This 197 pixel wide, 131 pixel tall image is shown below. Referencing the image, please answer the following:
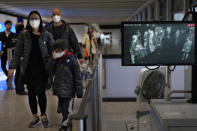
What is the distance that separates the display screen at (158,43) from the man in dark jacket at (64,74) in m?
1.49

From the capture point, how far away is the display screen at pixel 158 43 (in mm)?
2875

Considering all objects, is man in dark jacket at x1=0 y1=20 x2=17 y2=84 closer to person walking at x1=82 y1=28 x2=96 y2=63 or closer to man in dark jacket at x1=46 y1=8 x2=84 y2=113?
person walking at x1=82 y1=28 x2=96 y2=63

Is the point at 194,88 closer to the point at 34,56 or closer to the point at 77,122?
the point at 77,122

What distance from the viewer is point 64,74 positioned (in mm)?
4238

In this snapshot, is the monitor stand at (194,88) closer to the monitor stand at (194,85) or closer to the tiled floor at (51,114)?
the monitor stand at (194,85)

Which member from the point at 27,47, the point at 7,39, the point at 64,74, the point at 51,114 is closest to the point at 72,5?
the point at 7,39

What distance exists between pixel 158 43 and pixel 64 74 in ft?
5.51

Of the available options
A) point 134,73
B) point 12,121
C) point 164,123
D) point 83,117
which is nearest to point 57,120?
point 12,121

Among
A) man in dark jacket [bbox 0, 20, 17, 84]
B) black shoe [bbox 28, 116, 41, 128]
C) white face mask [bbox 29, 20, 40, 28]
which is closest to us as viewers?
white face mask [bbox 29, 20, 40, 28]

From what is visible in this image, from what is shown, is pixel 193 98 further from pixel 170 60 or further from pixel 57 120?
pixel 57 120

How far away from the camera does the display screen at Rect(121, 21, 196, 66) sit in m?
2.88

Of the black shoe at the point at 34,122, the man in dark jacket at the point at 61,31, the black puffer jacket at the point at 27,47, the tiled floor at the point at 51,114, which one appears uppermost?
the man in dark jacket at the point at 61,31

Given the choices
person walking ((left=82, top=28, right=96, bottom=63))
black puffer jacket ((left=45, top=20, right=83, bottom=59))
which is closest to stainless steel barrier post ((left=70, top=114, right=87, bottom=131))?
black puffer jacket ((left=45, top=20, right=83, bottom=59))

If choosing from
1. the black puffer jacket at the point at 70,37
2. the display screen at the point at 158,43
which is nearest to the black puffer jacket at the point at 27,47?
the black puffer jacket at the point at 70,37
